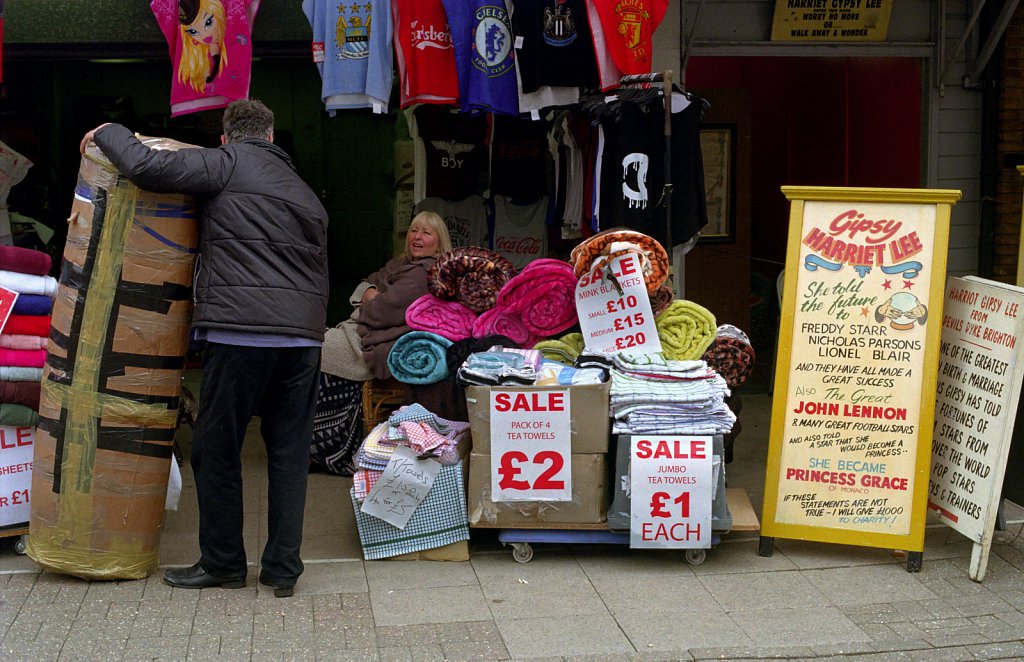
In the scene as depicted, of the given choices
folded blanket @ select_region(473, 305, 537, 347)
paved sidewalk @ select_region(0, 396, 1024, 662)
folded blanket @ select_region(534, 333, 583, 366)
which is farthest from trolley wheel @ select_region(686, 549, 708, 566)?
folded blanket @ select_region(473, 305, 537, 347)

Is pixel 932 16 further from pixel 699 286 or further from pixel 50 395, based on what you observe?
pixel 50 395

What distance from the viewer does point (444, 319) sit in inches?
237

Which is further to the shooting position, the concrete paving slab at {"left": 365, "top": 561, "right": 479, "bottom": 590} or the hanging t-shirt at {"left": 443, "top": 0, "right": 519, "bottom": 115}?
the hanging t-shirt at {"left": 443, "top": 0, "right": 519, "bottom": 115}

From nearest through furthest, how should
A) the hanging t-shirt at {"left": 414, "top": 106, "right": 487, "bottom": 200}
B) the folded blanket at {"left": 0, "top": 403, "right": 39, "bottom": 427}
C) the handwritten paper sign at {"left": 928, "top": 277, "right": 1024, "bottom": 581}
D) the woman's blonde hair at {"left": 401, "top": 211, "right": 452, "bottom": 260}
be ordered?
the handwritten paper sign at {"left": 928, "top": 277, "right": 1024, "bottom": 581} → the folded blanket at {"left": 0, "top": 403, "right": 39, "bottom": 427} → the woman's blonde hair at {"left": 401, "top": 211, "right": 452, "bottom": 260} → the hanging t-shirt at {"left": 414, "top": 106, "right": 487, "bottom": 200}

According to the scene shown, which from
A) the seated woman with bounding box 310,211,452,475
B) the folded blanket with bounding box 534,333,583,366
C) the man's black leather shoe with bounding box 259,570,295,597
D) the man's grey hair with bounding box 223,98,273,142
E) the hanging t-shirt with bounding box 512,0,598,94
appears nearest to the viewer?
the man's grey hair with bounding box 223,98,273,142

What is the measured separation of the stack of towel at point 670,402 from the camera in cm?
517

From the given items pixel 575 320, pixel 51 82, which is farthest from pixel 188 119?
pixel 575 320

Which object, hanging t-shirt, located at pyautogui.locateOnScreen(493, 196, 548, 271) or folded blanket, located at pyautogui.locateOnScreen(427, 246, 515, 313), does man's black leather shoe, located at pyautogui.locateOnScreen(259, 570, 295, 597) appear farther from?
hanging t-shirt, located at pyautogui.locateOnScreen(493, 196, 548, 271)

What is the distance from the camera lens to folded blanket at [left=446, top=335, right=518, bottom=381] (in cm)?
576

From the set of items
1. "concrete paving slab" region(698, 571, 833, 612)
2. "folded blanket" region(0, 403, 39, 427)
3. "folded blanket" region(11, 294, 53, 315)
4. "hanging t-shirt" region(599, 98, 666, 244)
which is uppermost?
"hanging t-shirt" region(599, 98, 666, 244)

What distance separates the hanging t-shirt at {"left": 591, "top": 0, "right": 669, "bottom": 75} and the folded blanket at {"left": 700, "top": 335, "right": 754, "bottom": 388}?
71.2 inches

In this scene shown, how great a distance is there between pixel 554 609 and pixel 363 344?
229 cm

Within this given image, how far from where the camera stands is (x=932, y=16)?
820 cm

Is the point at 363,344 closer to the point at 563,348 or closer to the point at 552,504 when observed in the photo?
the point at 563,348
